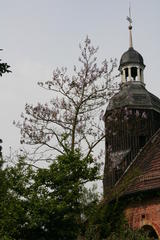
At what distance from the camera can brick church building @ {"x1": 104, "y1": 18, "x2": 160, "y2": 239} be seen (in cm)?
1773

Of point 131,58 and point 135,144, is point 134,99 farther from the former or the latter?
point 131,58

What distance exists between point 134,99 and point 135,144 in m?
2.59

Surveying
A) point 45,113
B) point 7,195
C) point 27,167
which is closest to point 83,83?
point 45,113

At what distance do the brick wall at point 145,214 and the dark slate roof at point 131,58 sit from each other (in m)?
11.2

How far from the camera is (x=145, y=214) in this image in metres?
17.8

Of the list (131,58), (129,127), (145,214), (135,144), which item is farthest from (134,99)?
(145,214)

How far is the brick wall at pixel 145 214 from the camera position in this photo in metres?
17.4

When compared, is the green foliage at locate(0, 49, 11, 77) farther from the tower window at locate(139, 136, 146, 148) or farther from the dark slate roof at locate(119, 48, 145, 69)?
the dark slate roof at locate(119, 48, 145, 69)

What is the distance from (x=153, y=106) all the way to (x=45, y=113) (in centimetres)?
836

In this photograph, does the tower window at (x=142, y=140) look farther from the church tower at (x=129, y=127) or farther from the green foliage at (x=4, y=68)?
the green foliage at (x=4, y=68)

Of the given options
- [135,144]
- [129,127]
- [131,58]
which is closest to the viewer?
[129,127]

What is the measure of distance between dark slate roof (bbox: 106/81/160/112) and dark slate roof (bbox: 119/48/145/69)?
177cm

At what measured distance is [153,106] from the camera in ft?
80.6

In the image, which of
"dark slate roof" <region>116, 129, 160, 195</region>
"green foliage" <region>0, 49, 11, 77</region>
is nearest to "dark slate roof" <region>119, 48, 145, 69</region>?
"dark slate roof" <region>116, 129, 160, 195</region>
